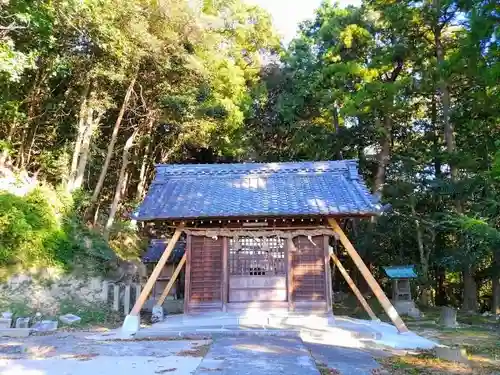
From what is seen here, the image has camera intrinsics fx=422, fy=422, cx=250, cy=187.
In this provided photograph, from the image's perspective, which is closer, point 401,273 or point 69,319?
point 69,319

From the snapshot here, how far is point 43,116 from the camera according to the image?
648 inches

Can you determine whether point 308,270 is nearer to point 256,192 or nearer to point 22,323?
point 256,192

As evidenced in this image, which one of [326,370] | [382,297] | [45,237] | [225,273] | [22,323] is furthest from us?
[45,237]

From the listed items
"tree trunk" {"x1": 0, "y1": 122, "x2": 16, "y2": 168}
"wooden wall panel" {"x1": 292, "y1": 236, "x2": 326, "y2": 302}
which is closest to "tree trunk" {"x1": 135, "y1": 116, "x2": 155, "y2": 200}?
"tree trunk" {"x1": 0, "y1": 122, "x2": 16, "y2": 168}

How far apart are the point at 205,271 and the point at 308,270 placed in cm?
272

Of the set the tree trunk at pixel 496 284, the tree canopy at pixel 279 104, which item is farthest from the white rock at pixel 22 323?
the tree trunk at pixel 496 284

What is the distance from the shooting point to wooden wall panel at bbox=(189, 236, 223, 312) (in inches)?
436

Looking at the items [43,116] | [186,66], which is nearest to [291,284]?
[186,66]

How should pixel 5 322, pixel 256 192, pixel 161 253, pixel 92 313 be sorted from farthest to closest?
pixel 161 253 → pixel 92 313 → pixel 256 192 → pixel 5 322

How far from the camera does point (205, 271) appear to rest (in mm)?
11195

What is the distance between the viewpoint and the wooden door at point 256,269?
36.0 feet

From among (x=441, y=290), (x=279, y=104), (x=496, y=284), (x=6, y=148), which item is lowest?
(x=441, y=290)

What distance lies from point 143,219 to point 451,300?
17.2 meters

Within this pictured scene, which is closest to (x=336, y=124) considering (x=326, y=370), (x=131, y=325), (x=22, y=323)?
(x=131, y=325)
